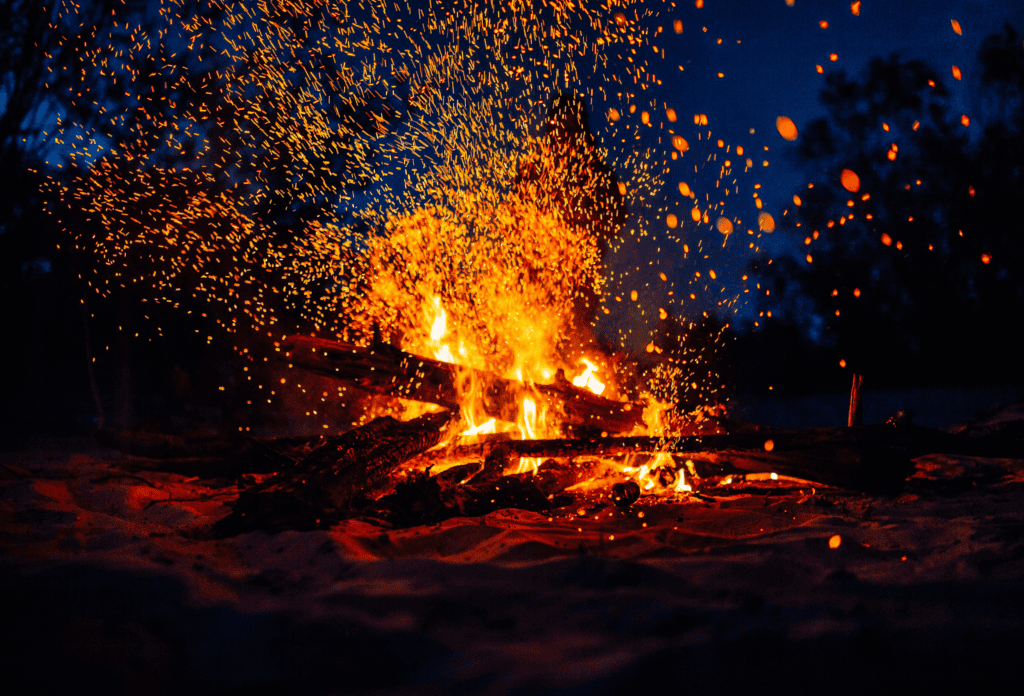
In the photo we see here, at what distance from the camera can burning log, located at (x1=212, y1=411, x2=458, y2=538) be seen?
11.1ft

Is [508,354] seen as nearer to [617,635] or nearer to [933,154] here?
[617,635]

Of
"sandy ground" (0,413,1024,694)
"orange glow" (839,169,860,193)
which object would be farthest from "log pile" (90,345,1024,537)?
"orange glow" (839,169,860,193)

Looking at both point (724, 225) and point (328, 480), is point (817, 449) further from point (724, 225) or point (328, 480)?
point (724, 225)

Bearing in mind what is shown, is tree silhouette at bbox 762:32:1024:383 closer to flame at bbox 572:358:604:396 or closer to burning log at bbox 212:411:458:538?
flame at bbox 572:358:604:396

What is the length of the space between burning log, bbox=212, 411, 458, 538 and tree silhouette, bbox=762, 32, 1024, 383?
11.5 metres

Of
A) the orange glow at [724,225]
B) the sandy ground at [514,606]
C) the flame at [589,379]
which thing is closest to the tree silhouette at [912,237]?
the orange glow at [724,225]

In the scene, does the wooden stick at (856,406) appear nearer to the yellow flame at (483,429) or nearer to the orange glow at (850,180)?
the yellow flame at (483,429)

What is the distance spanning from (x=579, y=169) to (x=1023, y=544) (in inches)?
528

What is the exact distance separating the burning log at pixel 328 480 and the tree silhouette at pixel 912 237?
11.5m

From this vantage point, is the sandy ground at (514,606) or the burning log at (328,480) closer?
the sandy ground at (514,606)

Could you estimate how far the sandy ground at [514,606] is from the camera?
167 centimetres

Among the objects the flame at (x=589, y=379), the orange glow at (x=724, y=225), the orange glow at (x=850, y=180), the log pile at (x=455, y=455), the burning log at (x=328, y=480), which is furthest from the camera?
the orange glow at (x=850, y=180)

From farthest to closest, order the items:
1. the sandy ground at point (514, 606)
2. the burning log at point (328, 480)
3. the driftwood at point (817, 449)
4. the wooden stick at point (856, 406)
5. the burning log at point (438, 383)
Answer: the wooden stick at point (856, 406) → the burning log at point (438, 383) → the driftwood at point (817, 449) → the burning log at point (328, 480) → the sandy ground at point (514, 606)

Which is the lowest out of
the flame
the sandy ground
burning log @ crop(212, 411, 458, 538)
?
the sandy ground
